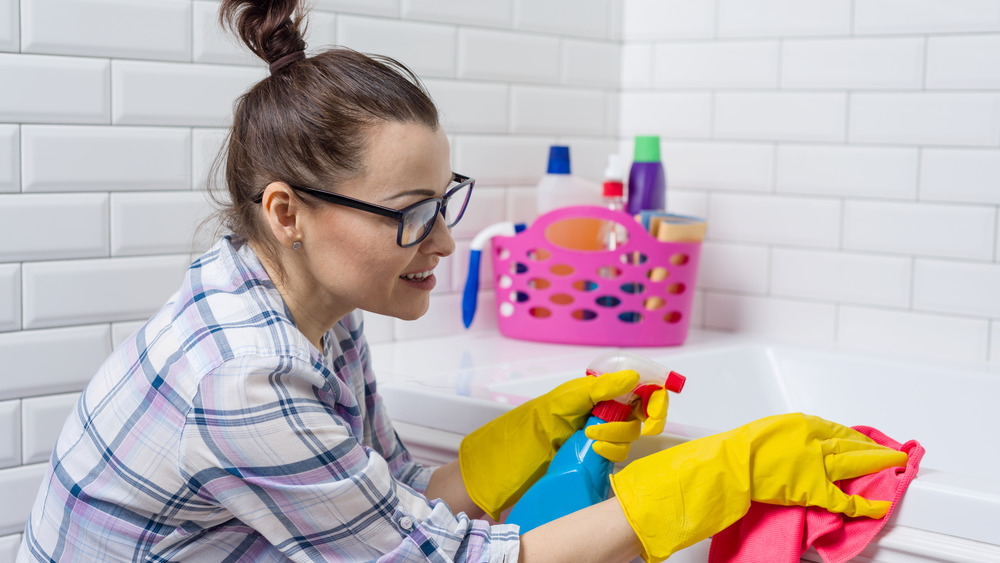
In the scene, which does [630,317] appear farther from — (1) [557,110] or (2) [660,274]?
(1) [557,110]

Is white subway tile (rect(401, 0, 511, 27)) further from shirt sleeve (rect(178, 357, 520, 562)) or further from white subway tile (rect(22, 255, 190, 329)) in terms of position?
shirt sleeve (rect(178, 357, 520, 562))

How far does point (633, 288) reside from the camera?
5.14ft

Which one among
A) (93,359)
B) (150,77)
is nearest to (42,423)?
(93,359)

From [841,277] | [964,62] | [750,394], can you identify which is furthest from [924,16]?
[750,394]

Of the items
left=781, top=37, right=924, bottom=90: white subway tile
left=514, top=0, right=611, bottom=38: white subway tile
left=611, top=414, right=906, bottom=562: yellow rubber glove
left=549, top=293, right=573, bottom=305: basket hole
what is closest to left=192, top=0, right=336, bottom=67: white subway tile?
left=514, top=0, right=611, bottom=38: white subway tile

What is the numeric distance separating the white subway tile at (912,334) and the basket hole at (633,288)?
360 millimetres

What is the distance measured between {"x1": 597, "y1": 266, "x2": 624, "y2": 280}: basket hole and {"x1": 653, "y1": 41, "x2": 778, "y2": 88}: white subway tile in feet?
1.40

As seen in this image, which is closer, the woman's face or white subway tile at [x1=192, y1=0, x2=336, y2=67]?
the woman's face

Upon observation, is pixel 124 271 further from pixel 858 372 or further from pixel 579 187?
pixel 858 372

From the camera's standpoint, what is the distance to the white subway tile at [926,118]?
1457 mm

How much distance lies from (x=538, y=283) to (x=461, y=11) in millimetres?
473

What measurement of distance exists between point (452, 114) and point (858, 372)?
780 mm

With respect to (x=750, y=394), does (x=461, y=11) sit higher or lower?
higher

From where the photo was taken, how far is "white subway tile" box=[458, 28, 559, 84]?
5.24 feet
